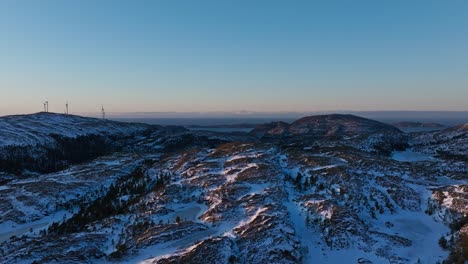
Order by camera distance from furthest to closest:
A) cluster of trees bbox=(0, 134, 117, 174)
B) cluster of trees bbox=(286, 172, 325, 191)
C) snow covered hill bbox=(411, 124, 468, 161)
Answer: cluster of trees bbox=(0, 134, 117, 174) → snow covered hill bbox=(411, 124, 468, 161) → cluster of trees bbox=(286, 172, 325, 191)

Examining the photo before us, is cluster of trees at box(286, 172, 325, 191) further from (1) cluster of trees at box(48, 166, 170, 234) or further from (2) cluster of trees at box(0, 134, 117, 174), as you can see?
(2) cluster of trees at box(0, 134, 117, 174)

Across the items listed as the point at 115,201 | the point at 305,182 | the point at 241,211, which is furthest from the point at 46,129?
the point at 241,211

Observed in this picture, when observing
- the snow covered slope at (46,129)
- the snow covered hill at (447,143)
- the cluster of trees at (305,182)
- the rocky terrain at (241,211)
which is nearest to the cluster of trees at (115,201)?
the rocky terrain at (241,211)

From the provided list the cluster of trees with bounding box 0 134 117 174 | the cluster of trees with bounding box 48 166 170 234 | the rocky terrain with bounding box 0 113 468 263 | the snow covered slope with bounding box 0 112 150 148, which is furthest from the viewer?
the snow covered slope with bounding box 0 112 150 148

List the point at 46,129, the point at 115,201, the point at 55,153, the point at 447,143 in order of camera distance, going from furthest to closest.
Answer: the point at 46,129, the point at 55,153, the point at 447,143, the point at 115,201

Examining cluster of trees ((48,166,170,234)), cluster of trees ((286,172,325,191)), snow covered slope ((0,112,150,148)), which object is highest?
snow covered slope ((0,112,150,148))

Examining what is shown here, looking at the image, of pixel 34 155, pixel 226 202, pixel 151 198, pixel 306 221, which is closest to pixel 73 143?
pixel 34 155

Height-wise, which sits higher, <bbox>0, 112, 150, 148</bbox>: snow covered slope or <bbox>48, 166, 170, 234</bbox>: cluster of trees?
<bbox>0, 112, 150, 148</bbox>: snow covered slope

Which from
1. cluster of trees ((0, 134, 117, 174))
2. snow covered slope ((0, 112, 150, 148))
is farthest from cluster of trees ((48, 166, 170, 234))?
snow covered slope ((0, 112, 150, 148))

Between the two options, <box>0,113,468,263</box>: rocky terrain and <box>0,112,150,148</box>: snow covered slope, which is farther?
<box>0,112,150,148</box>: snow covered slope

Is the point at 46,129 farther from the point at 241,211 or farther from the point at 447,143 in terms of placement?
the point at 447,143
